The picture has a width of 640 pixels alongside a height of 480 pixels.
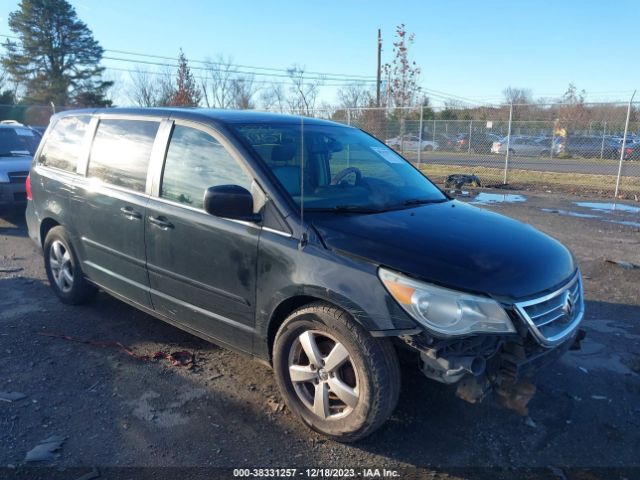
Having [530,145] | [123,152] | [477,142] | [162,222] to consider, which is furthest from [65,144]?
[530,145]

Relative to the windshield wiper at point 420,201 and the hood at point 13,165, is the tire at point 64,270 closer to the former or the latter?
the windshield wiper at point 420,201

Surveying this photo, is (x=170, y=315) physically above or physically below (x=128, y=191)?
below

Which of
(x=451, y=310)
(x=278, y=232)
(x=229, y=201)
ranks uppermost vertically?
(x=229, y=201)

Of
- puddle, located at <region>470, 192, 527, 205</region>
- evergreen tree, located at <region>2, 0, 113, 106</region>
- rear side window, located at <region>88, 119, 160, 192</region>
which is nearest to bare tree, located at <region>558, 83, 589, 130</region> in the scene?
puddle, located at <region>470, 192, 527, 205</region>

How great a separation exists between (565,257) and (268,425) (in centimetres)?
212

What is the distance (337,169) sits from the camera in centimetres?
386

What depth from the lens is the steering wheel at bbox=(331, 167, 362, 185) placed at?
12.2 feet

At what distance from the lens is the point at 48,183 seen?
4.94 m

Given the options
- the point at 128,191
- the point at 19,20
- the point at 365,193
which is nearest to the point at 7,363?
the point at 128,191

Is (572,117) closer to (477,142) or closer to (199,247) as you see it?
(477,142)

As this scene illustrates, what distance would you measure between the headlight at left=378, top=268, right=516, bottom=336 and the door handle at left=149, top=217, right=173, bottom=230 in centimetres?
182

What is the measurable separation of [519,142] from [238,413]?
20665 millimetres

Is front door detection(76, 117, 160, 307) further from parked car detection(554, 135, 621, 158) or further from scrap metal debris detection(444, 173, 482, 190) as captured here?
parked car detection(554, 135, 621, 158)

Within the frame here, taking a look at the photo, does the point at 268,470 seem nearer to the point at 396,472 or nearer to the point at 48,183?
the point at 396,472
